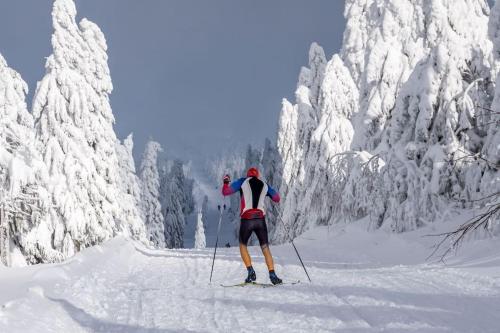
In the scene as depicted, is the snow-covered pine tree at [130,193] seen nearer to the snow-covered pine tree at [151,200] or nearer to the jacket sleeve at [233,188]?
the snow-covered pine tree at [151,200]

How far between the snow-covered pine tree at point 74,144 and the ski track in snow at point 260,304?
9.41 m

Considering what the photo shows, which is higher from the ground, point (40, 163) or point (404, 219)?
point (40, 163)

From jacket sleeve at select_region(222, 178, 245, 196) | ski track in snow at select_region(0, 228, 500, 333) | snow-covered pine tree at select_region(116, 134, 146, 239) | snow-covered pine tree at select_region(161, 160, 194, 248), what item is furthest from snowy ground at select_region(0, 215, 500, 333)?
snow-covered pine tree at select_region(161, 160, 194, 248)

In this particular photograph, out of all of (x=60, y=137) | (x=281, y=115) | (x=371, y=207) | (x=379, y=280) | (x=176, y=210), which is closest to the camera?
(x=379, y=280)

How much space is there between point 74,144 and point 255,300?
621 inches

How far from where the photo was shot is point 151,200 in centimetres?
4769

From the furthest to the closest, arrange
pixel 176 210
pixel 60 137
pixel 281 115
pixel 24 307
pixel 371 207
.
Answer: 1. pixel 176 210
2. pixel 281 115
3. pixel 60 137
4. pixel 371 207
5. pixel 24 307

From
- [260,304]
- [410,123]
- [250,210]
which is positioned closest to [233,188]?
[250,210]

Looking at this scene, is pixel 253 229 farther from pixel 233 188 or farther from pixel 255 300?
pixel 255 300

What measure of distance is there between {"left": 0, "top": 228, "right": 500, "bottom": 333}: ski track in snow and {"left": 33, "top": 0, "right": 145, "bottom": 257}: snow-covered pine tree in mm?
9410

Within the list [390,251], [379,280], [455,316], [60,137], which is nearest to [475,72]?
[390,251]

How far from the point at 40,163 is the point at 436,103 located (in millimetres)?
12971

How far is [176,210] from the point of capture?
63.9 metres

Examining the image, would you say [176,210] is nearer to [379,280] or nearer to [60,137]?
[60,137]
